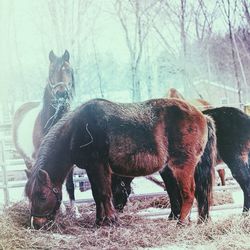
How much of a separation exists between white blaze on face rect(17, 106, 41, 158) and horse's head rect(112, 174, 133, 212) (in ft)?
1.94

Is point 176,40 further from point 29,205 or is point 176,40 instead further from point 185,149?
point 29,205

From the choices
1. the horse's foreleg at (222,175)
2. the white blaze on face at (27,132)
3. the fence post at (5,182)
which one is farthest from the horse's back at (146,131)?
the fence post at (5,182)

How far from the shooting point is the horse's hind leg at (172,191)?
8.09ft

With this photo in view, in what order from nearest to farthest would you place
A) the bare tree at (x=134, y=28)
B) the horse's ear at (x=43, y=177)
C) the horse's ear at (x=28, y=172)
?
the horse's ear at (x=43, y=177)
the horse's ear at (x=28, y=172)
the bare tree at (x=134, y=28)

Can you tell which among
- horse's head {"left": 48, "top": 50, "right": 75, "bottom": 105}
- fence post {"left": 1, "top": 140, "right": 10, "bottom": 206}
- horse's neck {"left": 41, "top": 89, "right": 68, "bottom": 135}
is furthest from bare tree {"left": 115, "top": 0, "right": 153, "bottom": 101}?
fence post {"left": 1, "top": 140, "right": 10, "bottom": 206}

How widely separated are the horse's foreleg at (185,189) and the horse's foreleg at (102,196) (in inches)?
17.4

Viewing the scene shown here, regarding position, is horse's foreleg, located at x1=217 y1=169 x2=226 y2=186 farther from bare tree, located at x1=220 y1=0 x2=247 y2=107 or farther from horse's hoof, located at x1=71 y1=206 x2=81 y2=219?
horse's hoof, located at x1=71 y1=206 x2=81 y2=219

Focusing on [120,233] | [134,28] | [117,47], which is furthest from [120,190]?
[134,28]

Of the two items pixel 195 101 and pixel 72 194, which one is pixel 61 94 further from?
pixel 195 101

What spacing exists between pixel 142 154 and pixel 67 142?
47cm

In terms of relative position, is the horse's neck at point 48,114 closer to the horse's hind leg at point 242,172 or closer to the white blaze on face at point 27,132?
the white blaze on face at point 27,132

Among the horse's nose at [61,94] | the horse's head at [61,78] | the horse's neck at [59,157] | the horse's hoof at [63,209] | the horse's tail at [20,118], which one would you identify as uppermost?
the horse's head at [61,78]

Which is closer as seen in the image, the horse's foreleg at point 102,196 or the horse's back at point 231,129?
the horse's foreleg at point 102,196

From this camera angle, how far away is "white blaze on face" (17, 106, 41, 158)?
2.49 m
